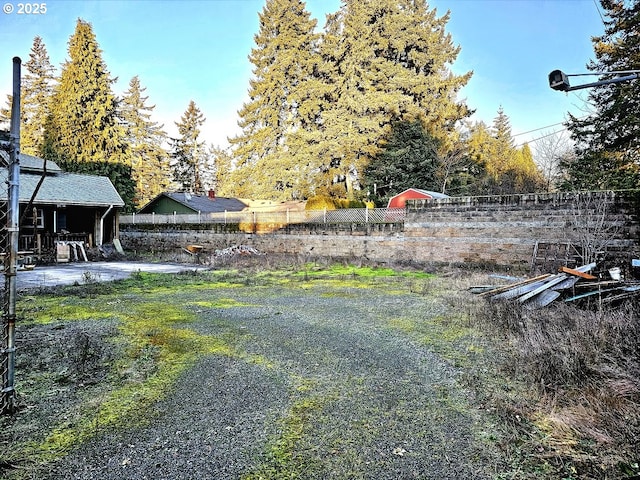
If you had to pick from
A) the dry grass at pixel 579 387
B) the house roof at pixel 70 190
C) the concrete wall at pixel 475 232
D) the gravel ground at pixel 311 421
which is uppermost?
the house roof at pixel 70 190

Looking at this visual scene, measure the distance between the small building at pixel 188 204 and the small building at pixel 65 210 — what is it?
7.26 m

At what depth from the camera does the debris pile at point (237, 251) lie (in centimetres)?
1711

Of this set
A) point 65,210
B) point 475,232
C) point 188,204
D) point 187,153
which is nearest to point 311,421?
point 475,232

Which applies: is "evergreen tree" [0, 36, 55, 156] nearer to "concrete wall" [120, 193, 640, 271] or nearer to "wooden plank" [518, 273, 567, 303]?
"concrete wall" [120, 193, 640, 271]

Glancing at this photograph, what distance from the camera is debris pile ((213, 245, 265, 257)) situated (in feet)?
56.1

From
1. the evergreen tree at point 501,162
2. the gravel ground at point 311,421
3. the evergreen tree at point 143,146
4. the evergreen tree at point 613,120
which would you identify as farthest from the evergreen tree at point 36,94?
the evergreen tree at point 613,120

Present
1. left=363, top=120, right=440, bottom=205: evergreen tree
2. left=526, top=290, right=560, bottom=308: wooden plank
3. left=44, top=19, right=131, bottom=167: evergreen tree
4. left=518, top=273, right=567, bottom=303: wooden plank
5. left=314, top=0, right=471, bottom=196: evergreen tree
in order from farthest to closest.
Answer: left=44, top=19, right=131, bottom=167: evergreen tree
left=314, top=0, right=471, bottom=196: evergreen tree
left=363, top=120, right=440, bottom=205: evergreen tree
left=518, top=273, right=567, bottom=303: wooden plank
left=526, top=290, right=560, bottom=308: wooden plank

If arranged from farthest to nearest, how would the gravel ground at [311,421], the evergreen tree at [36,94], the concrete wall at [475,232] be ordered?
the evergreen tree at [36,94] < the concrete wall at [475,232] < the gravel ground at [311,421]

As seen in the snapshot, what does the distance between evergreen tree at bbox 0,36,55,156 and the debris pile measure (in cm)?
2666

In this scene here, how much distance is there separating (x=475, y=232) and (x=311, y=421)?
36.2ft

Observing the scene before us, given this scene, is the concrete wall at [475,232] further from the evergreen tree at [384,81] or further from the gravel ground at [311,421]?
the evergreen tree at [384,81]

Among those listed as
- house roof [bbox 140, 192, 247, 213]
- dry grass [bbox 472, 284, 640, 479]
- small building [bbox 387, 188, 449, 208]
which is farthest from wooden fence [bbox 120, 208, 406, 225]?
dry grass [bbox 472, 284, 640, 479]

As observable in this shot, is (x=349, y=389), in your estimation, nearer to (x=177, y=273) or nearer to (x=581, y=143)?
(x=177, y=273)

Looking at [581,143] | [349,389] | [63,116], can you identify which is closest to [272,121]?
[63,116]
